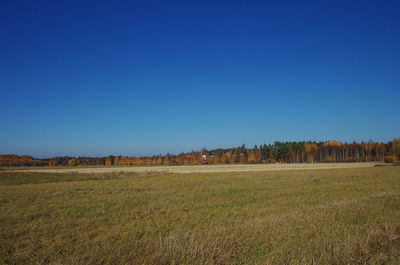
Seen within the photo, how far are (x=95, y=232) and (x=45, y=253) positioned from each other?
7.54 feet

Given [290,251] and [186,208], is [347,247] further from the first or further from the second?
[186,208]

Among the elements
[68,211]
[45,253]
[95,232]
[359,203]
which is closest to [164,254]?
[45,253]

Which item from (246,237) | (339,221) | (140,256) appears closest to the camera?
(140,256)

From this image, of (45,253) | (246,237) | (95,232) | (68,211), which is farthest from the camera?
(68,211)

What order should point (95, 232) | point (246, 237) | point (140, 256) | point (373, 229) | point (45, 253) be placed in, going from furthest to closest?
point (95, 232)
point (373, 229)
point (246, 237)
point (45, 253)
point (140, 256)

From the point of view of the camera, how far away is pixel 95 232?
9391 mm

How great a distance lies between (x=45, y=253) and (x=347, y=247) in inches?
304

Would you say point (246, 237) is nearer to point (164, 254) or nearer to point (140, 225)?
point (164, 254)

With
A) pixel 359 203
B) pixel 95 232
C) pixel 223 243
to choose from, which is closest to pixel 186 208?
pixel 95 232

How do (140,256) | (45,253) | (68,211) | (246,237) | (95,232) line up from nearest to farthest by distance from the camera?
(140,256)
(45,253)
(246,237)
(95,232)
(68,211)

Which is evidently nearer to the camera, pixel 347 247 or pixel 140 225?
pixel 347 247

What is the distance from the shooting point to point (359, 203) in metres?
13.8

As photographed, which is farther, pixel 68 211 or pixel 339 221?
pixel 68 211

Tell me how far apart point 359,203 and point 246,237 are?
8676 mm
